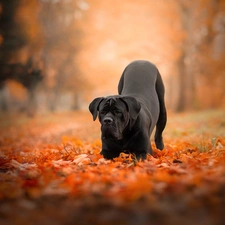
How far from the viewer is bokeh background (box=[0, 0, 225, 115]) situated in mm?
17391

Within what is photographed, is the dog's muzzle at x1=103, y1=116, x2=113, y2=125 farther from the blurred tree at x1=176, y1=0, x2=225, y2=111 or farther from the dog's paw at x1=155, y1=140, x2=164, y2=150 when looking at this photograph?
the blurred tree at x1=176, y1=0, x2=225, y2=111

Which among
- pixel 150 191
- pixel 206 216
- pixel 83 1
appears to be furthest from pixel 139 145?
pixel 83 1

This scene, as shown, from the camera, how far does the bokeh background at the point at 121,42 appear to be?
1739cm

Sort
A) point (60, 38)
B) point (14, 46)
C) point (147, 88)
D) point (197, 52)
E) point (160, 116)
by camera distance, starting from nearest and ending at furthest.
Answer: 1. point (147, 88)
2. point (160, 116)
3. point (14, 46)
4. point (197, 52)
5. point (60, 38)

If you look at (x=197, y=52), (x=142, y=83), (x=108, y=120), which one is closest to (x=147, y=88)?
(x=142, y=83)

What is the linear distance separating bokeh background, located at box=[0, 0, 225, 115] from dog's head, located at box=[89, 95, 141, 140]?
438 inches

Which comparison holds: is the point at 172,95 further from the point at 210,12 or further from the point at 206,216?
the point at 206,216

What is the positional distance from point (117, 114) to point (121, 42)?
1668 cm

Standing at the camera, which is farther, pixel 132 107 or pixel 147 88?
pixel 147 88

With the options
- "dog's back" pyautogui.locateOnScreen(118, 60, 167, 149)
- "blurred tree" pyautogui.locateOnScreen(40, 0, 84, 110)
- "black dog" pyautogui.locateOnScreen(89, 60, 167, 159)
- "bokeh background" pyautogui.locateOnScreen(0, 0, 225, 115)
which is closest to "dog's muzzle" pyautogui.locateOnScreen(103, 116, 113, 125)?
"black dog" pyautogui.locateOnScreen(89, 60, 167, 159)

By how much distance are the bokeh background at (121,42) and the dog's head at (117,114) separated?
11.1 meters

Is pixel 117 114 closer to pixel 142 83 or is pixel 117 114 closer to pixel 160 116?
pixel 142 83

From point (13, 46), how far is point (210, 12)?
11.1 m

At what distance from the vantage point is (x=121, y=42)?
21047 millimetres
